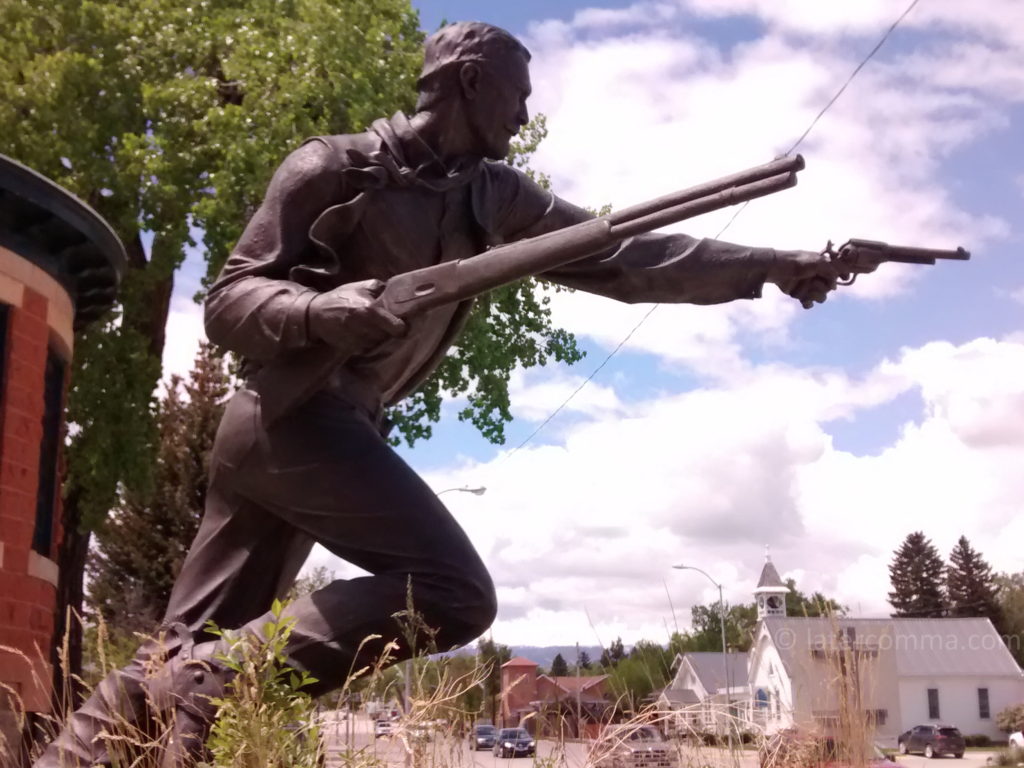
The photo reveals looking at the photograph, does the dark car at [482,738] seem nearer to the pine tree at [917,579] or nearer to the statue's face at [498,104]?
the statue's face at [498,104]

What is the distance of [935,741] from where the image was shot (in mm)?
29641

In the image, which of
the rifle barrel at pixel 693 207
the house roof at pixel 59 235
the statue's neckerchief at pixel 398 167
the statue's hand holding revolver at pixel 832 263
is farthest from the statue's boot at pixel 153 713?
the house roof at pixel 59 235

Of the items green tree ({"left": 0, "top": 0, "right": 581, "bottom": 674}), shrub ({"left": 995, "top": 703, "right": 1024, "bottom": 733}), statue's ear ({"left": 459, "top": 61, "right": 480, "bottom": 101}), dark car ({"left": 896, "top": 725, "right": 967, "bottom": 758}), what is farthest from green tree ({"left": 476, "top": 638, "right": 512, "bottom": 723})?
shrub ({"left": 995, "top": 703, "right": 1024, "bottom": 733})

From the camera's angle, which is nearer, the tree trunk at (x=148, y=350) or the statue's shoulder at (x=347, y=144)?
the statue's shoulder at (x=347, y=144)

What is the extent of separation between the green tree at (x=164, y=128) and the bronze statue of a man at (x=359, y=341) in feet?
35.4

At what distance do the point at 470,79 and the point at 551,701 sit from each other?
177 centimetres

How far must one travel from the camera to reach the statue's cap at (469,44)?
9.95ft

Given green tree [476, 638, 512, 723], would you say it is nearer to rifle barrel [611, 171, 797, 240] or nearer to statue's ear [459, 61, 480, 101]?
rifle barrel [611, 171, 797, 240]

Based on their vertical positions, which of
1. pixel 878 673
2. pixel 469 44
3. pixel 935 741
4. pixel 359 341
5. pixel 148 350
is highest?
pixel 148 350

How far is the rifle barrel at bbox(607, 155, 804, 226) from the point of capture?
275 cm

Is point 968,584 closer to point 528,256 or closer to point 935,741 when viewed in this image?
point 935,741

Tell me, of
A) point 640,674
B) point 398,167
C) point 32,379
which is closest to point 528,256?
point 398,167

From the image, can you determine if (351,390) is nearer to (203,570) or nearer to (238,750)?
(203,570)

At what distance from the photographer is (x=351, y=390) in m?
2.98
